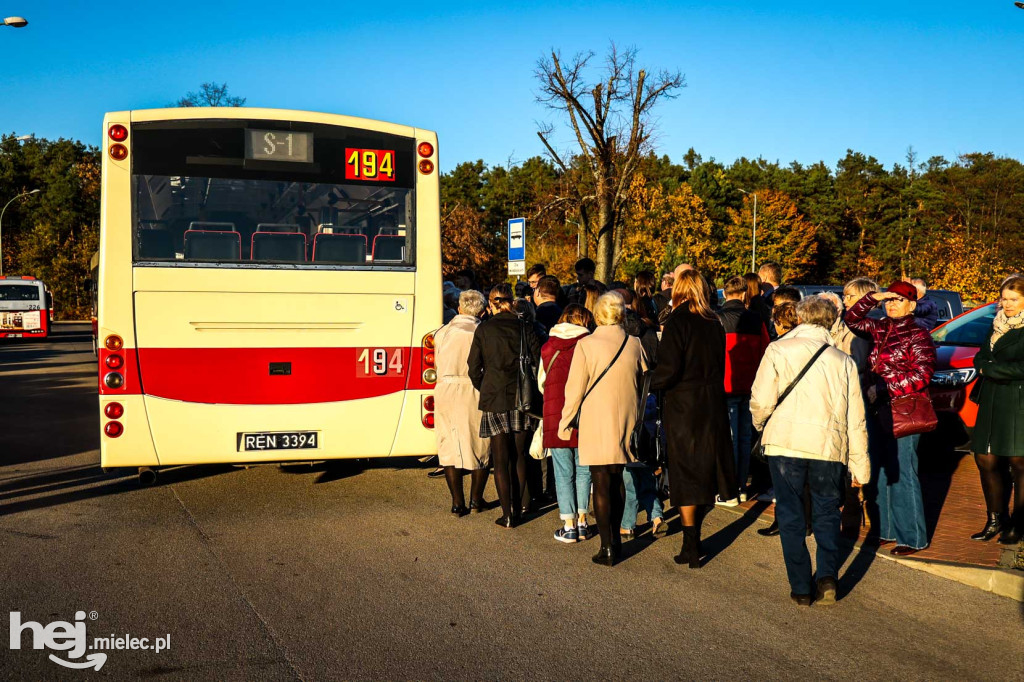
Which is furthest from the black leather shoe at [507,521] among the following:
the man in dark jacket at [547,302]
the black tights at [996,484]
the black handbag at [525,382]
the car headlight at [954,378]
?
the car headlight at [954,378]

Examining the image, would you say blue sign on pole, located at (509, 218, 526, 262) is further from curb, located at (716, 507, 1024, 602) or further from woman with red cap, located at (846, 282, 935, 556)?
curb, located at (716, 507, 1024, 602)

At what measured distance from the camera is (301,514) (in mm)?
8172

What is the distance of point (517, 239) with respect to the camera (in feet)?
55.7

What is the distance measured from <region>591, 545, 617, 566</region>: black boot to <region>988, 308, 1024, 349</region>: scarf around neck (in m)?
3.29

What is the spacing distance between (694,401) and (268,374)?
365 centimetres

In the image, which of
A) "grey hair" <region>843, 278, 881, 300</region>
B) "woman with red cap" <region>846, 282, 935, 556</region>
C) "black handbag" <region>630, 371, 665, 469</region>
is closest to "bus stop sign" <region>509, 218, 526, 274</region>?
"grey hair" <region>843, 278, 881, 300</region>

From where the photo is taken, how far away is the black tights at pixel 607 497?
663 centimetres

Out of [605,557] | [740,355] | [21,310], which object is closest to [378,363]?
[605,557]

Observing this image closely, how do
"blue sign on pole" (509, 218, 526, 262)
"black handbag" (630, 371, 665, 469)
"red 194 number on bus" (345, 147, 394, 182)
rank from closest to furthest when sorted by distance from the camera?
"black handbag" (630, 371, 665, 469) < "red 194 number on bus" (345, 147, 394, 182) < "blue sign on pole" (509, 218, 526, 262)

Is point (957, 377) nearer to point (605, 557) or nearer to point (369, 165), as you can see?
point (605, 557)

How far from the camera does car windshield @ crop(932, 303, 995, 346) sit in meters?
11.4

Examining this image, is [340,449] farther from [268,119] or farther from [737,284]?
[737,284]

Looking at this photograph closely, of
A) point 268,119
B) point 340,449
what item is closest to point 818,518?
point 340,449

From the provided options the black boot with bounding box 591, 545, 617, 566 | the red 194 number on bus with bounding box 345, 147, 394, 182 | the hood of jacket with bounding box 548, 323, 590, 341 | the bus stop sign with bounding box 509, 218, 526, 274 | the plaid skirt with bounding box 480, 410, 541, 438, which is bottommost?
the black boot with bounding box 591, 545, 617, 566
